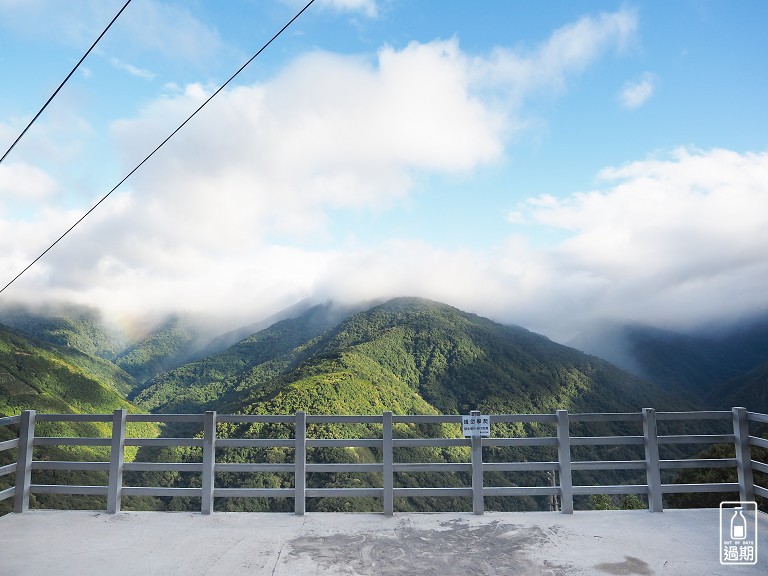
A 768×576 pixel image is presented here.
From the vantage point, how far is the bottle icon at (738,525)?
509 cm

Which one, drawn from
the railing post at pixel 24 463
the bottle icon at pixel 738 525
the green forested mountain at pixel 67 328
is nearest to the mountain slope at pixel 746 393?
the bottle icon at pixel 738 525

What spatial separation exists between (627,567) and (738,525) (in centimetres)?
195

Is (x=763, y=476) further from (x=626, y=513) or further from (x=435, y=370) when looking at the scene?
(x=435, y=370)

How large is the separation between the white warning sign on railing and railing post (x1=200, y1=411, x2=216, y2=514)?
9.65 feet

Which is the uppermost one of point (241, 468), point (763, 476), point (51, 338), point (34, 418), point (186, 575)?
point (51, 338)

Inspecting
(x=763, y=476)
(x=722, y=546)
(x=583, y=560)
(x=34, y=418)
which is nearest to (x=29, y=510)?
(x=34, y=418)

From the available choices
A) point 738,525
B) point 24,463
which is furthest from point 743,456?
point 24,463

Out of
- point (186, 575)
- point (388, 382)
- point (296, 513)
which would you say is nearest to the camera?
point (186, 575)

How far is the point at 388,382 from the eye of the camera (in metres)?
87.2

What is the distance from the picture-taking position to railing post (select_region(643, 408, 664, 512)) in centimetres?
600

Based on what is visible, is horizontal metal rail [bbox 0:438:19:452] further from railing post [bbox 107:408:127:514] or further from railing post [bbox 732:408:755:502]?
railing post [bbox 732:408:755:502]

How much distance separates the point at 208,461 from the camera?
6020mm

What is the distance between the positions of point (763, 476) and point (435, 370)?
84.4m

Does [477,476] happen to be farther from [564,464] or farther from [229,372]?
[229,372]
